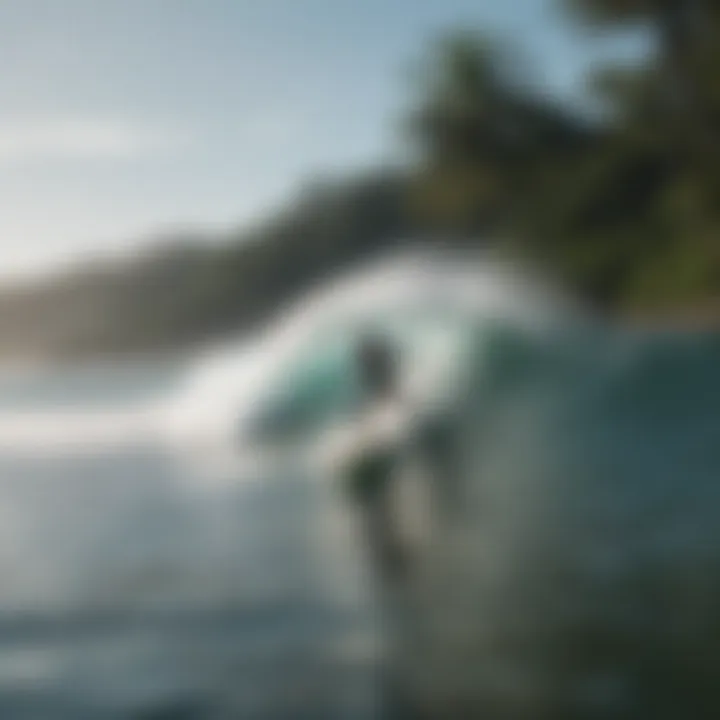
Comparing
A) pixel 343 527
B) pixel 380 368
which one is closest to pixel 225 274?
pixel 380 368

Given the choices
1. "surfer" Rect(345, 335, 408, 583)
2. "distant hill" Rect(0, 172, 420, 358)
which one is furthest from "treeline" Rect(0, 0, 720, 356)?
"surfer" Rect(345, 335, 408, 583)

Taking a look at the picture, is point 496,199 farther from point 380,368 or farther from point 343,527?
point 343,527

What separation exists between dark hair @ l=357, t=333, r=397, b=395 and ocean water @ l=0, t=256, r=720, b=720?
23 millimetres

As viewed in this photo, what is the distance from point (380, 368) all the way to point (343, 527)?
17cm

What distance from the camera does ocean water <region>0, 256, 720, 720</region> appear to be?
123 cm

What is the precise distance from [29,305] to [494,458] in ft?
1.76

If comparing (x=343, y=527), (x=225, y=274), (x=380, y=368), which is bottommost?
(x=343, y=527)

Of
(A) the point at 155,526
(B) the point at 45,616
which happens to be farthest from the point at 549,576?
(B) the point at 45,616

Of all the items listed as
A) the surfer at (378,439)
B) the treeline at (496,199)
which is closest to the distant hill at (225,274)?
the treeline at (496,199)

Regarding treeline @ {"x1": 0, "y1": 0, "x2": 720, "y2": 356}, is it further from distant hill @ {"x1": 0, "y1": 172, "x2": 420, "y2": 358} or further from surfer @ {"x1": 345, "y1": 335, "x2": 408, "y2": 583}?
surfer @ {"x1": 345, "y1": 335, "x2": 408, "y2": 583}

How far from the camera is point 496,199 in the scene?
1277mm

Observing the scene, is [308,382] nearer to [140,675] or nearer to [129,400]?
[129,400]

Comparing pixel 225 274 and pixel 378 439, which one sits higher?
pixel 225 274

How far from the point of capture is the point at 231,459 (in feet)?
4.18
